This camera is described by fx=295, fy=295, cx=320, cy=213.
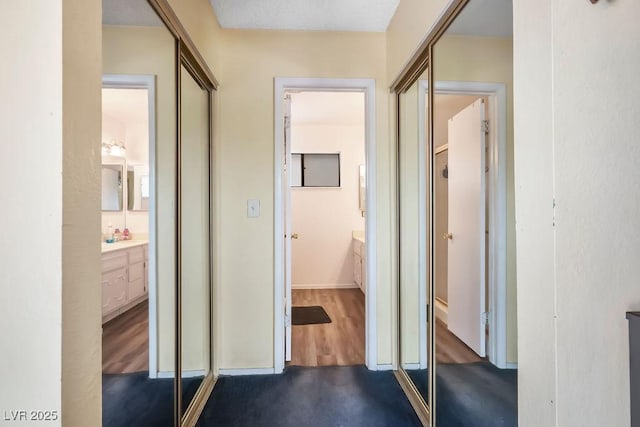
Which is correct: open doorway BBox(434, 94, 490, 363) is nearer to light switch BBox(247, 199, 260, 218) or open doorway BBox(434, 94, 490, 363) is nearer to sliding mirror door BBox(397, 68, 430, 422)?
sliding mirror door BBox(397, 68, 430, 422)

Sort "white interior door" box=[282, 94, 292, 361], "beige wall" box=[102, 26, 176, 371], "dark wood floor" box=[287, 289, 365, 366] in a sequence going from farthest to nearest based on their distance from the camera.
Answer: "dark wood floor" box=[287, 289, 365, 366] < "white interior door" box=[282, 94, 292, 361] < "beige wall" box=[102, 26, 176, 371]

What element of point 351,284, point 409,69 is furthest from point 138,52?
point 351,284

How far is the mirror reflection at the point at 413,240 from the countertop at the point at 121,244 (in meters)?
1.38

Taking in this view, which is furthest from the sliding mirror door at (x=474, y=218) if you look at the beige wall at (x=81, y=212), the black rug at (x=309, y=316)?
the black rug at (x=309, y=316)

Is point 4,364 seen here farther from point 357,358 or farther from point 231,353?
point 357,358

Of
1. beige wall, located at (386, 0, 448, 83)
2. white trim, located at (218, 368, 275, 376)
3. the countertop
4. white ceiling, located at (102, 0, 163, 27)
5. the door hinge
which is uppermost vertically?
beige wall, located at (386, 0, 448, 83)

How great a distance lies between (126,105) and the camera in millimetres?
972

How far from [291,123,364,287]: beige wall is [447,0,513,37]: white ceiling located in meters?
3.07

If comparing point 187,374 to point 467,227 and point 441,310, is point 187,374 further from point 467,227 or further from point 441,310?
point 467,227

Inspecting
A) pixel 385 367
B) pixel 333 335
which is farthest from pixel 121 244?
pixel 333 335

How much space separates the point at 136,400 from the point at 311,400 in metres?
1.06

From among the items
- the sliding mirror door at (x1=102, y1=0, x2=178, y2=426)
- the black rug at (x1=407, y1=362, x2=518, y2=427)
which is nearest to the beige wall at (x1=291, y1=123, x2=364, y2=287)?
the black rug at (x1=407, y1=362, x2=518, y2=427)

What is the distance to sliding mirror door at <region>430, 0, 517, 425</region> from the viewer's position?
3.04 ft

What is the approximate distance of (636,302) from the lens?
62 centimetres
